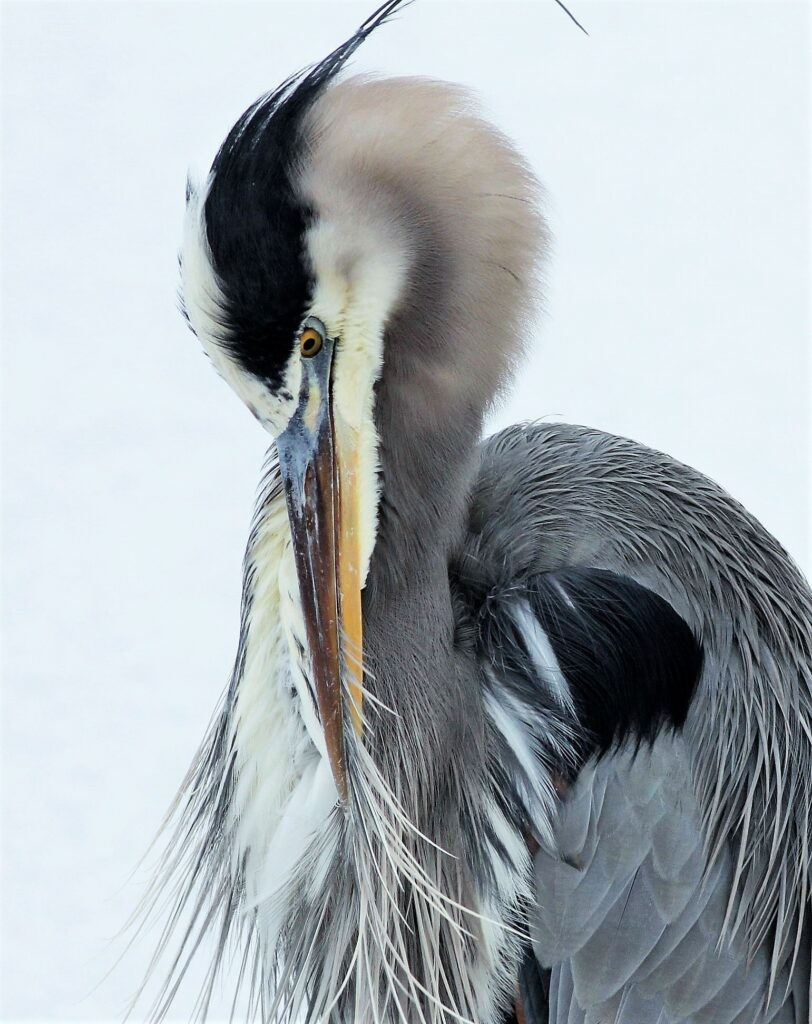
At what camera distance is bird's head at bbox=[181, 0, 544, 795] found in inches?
34.8

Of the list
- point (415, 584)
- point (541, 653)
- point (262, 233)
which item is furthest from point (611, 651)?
point (262, 233)

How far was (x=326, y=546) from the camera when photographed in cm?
92

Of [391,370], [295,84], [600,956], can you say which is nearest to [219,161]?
[295,84]

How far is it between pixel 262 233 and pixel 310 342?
8 cm

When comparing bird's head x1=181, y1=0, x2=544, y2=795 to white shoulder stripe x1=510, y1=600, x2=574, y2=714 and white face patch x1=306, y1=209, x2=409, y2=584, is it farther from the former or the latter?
white shoulder stripe x1=510, y1=600, x2=574, y2=714

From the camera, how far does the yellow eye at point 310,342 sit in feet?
2.93

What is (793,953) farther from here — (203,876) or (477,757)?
(203,876)

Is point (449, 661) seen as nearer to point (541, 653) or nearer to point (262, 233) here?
point (541, 653)

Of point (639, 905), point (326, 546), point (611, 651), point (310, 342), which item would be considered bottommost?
point (639, 905)

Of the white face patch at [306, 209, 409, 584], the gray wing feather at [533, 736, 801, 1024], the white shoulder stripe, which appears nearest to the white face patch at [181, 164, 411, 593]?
the white face patch at [306, 209, 409, 584]

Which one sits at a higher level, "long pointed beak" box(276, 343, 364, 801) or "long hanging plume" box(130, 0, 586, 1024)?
"long pointed beak" box(276, 343, 364, 801)

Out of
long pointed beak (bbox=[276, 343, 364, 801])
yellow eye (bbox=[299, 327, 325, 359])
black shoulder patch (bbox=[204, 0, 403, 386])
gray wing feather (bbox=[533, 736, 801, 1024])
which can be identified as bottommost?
gray wing feather (bbox=[533, 736, 801, 1024])

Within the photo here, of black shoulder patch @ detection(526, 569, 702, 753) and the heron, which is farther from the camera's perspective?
black shoulder patch @ detection(526, 569, 702, 753)

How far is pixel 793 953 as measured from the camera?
1.08m
